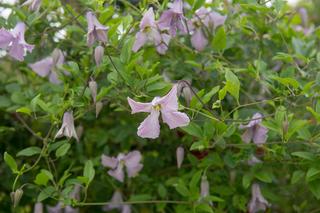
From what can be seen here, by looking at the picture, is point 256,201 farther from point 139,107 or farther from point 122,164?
point 139,107

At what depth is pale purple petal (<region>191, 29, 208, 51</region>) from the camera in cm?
134

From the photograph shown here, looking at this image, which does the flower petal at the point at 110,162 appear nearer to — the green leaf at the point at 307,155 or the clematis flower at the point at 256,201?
the clematis flower at the point at 256,201

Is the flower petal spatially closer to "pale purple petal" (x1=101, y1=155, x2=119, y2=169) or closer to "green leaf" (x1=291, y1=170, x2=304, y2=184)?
"pale purple petal" (x1=101, y1=155, x2=119, y2=169)

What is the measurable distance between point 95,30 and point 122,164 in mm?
406

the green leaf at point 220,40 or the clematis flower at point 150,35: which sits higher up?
the clematis flower at point 150,35

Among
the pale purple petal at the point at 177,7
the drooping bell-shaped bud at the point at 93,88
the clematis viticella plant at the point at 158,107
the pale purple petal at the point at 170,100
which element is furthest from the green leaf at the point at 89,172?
the pale purple petal at the point at 177,7

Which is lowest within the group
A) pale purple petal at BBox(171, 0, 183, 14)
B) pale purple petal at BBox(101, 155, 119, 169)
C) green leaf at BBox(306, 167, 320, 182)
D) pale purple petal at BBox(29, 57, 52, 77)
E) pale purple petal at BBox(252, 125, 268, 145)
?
pale purple petal at BBox(101, 155, 119, 169)

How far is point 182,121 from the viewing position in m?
0.98

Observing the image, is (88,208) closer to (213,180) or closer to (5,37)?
(213,180)

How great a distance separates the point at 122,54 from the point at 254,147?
391 millimetres

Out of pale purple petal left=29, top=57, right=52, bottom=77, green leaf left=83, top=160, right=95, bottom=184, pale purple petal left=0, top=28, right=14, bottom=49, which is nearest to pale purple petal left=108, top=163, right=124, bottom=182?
green leaf left=83, top=160, right=95, bottom=184

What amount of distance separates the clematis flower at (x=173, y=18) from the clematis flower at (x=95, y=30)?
0.42ft

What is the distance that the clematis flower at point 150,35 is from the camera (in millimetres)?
1102

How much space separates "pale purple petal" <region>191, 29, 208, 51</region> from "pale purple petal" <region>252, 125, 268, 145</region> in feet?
0.96
